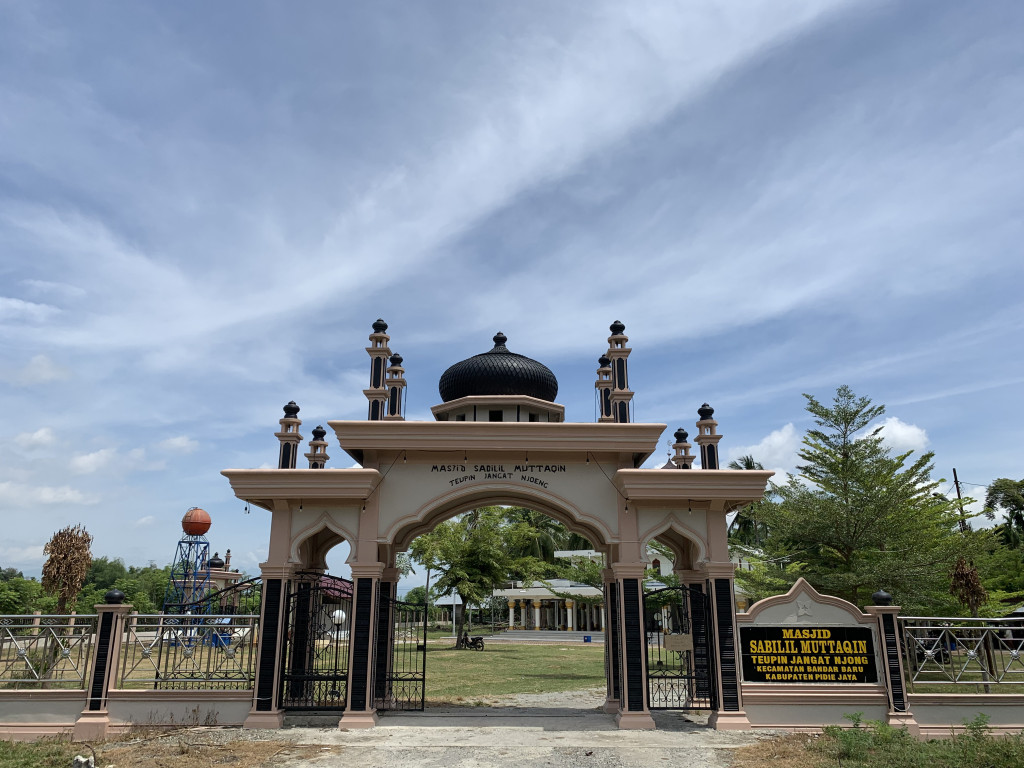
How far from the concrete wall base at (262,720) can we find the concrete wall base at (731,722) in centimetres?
698

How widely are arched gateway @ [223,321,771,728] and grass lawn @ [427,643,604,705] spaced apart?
3.91 m

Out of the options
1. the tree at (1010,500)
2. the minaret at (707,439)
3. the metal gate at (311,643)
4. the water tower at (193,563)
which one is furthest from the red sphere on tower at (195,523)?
the tree at (1010,500)

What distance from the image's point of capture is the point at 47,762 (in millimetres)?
9039

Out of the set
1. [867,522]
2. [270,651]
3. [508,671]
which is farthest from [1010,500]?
[270,651]

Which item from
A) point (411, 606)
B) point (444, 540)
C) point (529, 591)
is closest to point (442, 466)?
point (411, 606)

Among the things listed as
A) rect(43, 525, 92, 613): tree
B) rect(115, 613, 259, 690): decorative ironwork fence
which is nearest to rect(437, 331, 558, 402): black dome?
rect(115, 613, 259, 690): decorative ironwork fence

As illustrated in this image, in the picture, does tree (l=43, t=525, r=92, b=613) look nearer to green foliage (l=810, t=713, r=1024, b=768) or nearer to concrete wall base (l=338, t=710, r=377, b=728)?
concrete wall base (l=338, t=710, r=377, b=728)

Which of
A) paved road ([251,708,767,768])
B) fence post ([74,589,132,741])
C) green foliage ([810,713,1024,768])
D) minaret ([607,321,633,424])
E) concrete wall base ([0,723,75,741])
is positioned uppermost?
minaret ([607,321,633,424])

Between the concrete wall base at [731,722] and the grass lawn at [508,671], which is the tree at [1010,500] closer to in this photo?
the grass lawn at [508,671]

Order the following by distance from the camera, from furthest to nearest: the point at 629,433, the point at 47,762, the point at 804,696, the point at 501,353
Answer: the point at 501,353 → the point at 629,433 → the point at 804,696 → the point at 47,762

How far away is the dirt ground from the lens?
941 cm

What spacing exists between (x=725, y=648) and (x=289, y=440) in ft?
27.2

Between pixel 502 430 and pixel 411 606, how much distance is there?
13.1ft

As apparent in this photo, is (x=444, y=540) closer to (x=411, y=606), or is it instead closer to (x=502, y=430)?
(x=411, y=606)
